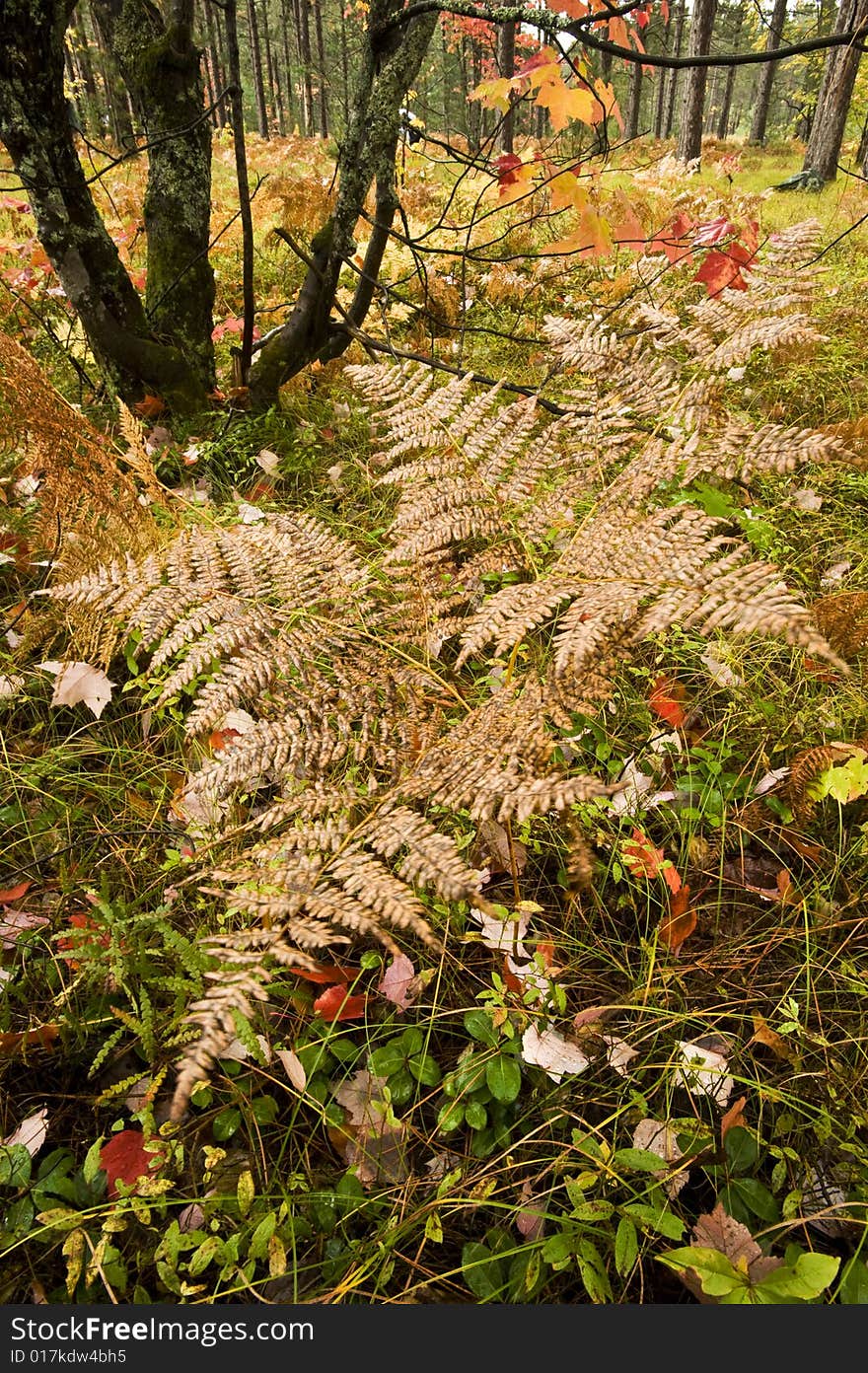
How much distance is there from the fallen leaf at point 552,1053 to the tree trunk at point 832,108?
10676 millimetres

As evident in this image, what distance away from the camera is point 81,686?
1945 millimetres

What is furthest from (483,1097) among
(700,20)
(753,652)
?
(700,20)

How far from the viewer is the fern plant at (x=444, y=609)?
991mm

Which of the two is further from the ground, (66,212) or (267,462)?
(66,212)

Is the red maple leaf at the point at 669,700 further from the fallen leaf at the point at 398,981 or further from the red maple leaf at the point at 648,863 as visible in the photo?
the fallen leaf at the point at 398,981

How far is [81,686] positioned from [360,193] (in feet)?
7.16

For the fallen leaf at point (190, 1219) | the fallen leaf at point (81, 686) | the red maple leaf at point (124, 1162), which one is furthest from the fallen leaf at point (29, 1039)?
the fallen leaf at point (81, 686)

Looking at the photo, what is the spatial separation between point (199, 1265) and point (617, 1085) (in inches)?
29.4

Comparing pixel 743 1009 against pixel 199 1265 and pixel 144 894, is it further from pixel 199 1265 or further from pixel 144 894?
pixel 144 894

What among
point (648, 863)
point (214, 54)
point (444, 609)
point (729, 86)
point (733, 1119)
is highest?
point (729, 86)

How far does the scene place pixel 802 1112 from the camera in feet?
3.99

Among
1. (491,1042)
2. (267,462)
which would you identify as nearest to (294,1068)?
(491,1042)

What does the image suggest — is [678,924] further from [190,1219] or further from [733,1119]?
[190,1219]

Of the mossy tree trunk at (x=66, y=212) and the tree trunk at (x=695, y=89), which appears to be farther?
the tree trunk at (x=695, y=89)
